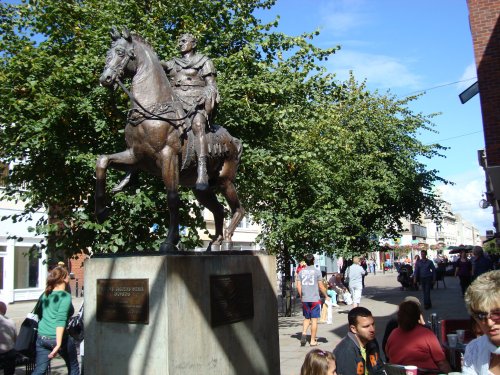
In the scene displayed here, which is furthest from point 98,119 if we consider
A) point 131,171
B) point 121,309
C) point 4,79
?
point 121,309

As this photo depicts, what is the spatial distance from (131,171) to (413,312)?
341cm

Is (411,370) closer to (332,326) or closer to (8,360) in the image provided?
(8,360)

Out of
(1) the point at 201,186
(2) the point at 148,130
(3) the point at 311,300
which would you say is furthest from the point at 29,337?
(3) the point at 311,300

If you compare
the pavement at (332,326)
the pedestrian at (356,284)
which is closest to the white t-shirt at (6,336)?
the pavement at (332,326)

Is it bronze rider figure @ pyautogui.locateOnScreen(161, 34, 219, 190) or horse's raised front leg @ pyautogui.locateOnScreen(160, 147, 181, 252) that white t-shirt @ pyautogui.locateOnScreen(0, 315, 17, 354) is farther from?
bronze rider figure @ pyautogui.locateOnScreen(161, 34, 219, 190)

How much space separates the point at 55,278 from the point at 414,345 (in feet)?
15.1

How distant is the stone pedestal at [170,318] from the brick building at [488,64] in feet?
33.2

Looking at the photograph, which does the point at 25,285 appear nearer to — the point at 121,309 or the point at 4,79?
the point at 4,79

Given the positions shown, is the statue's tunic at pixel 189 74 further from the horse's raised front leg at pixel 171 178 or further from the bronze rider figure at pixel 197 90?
the horse's raised front leg at pixel 171 178

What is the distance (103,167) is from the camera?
573cm

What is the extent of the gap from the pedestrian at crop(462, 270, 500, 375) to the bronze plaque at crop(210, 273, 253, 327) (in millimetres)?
3097

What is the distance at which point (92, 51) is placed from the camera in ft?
37.6

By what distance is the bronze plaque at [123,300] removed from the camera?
5191 mm

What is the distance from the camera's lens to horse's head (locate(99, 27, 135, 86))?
5652 mm
